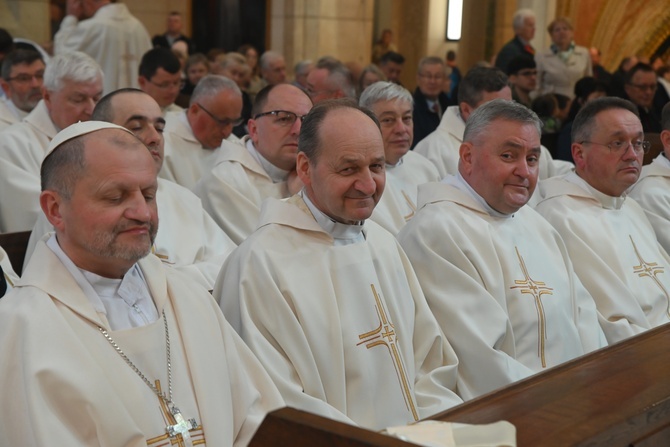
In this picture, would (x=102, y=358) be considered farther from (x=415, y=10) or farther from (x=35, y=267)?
(x=415, y=10)

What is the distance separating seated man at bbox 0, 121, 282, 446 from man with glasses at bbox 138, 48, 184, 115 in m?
4.89

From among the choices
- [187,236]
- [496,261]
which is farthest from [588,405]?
[187,236]

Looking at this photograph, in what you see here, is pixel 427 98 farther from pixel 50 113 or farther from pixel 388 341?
pixel 388 341

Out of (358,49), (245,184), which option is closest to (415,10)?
(358,49)

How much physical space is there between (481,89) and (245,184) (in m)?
2.49

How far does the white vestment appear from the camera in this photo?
370 cm

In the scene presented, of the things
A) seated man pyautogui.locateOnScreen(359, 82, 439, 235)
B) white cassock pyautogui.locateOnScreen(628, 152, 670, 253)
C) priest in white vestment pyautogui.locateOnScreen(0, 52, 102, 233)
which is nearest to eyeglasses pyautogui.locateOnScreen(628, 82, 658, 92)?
white cassock pyautogui.locateOnScreen(628, 152, 670, 253)

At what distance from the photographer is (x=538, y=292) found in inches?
183

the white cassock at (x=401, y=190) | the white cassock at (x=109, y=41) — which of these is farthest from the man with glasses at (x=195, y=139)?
the white cassock at (x=109, y=41)

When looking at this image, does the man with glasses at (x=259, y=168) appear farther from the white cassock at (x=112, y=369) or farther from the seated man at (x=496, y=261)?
the white cassock at (x=112, y=369)

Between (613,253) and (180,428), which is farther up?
(180,428)

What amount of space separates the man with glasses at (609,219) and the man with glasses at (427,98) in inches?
174

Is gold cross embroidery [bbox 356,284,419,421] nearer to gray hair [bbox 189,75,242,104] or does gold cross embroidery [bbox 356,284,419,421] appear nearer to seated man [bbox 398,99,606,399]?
seated man [bbox 398,99,606,399]

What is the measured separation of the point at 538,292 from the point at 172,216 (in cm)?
206
